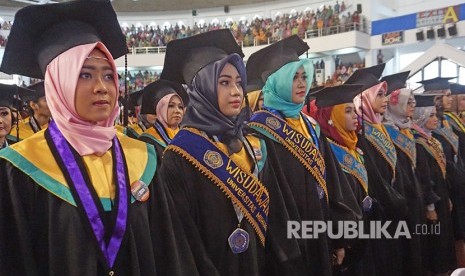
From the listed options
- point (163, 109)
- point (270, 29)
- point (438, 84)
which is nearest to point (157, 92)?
point (163, 109)

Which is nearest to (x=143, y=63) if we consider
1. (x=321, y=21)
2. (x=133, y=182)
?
(x=321, y=21)

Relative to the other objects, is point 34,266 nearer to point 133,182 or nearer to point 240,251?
point 133,182

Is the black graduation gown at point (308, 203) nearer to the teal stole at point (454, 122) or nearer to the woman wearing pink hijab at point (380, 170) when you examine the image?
the woman wearing pink hijab at point (380, 170)

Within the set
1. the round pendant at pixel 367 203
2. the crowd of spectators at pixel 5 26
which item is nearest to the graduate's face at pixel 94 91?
the round pendant at pixel 367 203

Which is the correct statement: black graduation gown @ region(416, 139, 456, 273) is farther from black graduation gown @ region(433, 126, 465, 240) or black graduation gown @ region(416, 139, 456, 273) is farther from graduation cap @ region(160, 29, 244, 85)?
graduation cap @ region(160, 29, 244, 85)

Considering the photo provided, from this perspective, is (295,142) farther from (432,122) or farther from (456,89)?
(456,89)

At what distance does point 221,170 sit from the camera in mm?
2297

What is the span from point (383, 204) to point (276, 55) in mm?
1625

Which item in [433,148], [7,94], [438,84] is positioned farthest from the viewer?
[438,84]

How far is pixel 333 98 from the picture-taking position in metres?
3.61

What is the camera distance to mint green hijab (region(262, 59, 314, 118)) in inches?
120

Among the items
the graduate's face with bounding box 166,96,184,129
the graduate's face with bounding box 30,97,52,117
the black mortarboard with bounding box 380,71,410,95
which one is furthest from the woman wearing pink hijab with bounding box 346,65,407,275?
the graduate's face with bounding box 30,97,52,117

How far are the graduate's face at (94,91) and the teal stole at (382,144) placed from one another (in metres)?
2.88

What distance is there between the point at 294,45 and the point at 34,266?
2.42m
